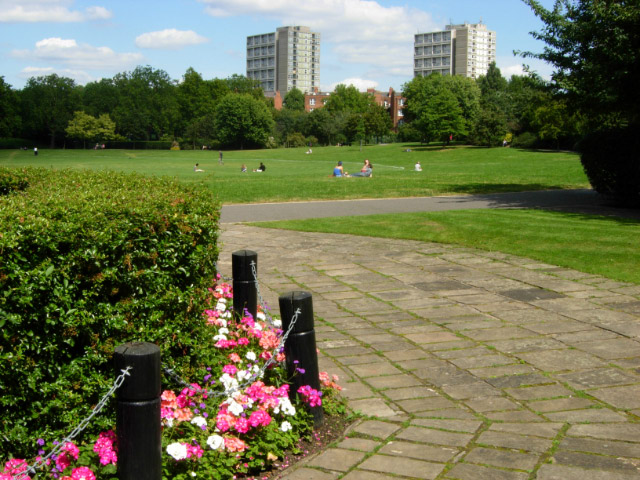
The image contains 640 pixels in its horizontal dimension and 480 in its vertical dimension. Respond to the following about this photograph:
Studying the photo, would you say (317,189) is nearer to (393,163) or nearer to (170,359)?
(170,359)

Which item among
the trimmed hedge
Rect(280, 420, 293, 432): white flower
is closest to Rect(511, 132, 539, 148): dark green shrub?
the trimmed hedge

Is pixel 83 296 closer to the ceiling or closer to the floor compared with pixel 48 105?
closer to the floor

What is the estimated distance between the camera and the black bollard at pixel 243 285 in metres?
5.14

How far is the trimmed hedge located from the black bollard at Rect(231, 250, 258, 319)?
1.02 metres

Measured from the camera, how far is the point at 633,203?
16188 millimetres

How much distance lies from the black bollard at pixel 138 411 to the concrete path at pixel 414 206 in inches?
449

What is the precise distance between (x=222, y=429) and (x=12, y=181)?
5.12 metres

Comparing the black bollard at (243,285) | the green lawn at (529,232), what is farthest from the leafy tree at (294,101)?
the black bollard at (243,285)

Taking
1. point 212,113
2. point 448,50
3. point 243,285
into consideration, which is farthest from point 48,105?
point 448,50

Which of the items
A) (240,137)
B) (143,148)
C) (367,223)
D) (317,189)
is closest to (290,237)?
(367,223)

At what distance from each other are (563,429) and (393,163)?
179 ft

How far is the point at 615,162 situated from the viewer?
16078 millimetres

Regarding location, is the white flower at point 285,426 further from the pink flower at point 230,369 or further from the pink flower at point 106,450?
the pink flower at point 106,450

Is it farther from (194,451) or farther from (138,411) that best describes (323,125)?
(138,411)
